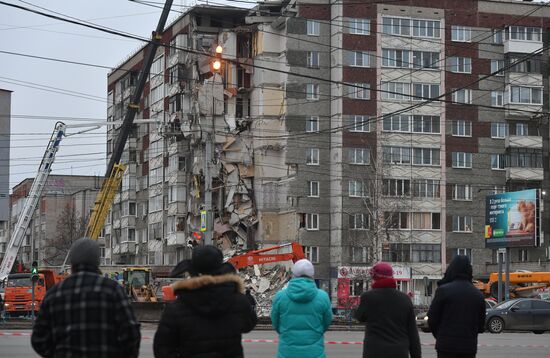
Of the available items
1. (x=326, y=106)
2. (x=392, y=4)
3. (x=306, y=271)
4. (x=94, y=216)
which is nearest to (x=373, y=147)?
(x=326, y=106)

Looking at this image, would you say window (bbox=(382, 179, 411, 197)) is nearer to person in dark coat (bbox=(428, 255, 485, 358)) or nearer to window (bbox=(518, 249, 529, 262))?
window (bbox=(518, 249, 529, 262))

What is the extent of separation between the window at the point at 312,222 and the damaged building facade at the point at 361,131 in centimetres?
10

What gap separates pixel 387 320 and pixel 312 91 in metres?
67.3

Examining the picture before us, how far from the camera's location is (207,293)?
24.0 ft

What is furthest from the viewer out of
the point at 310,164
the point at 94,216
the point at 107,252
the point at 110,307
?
the point at 107,252

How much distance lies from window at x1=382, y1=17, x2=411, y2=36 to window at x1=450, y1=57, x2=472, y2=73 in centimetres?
430

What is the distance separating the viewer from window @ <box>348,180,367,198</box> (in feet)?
249

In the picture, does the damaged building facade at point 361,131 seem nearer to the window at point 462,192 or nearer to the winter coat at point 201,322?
the window at point 462,192

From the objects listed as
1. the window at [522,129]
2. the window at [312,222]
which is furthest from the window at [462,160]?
the window at [312,222]

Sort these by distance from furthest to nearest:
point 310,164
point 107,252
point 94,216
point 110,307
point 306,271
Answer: point 107,252 < point 310,164 < point 94,216 < point 306,271 < point 110,307

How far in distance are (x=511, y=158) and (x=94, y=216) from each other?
42916mm

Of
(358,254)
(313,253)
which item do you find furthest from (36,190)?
(358,254)

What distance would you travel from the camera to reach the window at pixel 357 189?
7575cm

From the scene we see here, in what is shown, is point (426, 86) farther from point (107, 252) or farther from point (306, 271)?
point (306, 271)
